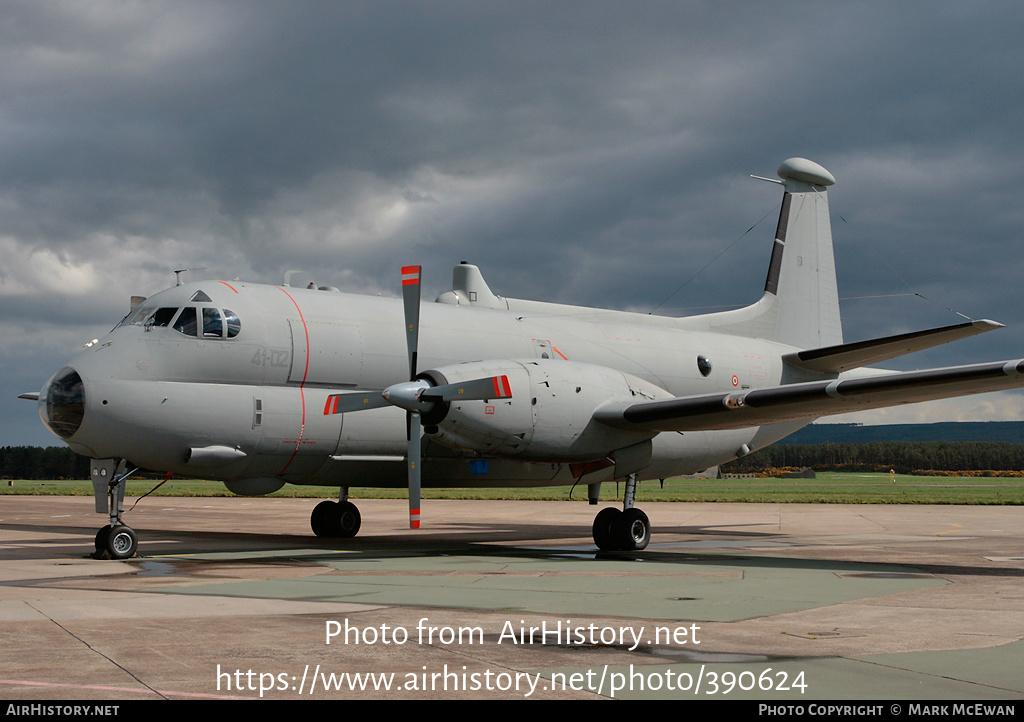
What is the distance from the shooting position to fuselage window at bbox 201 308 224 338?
1568 centimetres

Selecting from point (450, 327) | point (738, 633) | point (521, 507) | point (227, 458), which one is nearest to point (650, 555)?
point (450, 327)

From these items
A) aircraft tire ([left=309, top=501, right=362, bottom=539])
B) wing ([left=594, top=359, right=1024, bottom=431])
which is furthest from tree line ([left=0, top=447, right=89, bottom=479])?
wing ([left=594, top=359, right=1024, bottom=431])

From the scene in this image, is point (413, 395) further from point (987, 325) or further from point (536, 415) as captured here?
point (987, 325)

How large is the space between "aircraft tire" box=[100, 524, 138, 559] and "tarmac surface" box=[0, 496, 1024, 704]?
357mm

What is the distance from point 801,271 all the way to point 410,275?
14502 mm

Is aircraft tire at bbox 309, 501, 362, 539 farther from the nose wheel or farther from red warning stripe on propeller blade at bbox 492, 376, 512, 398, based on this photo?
red warning stripe on propeller blade at bbox 492, 376, 512, 398

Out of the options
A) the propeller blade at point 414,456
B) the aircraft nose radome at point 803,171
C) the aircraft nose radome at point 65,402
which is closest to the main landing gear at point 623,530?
the propeller blade at point 414,456

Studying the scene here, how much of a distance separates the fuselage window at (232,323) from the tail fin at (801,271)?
48.0ft

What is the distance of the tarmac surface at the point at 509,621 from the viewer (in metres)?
5.91

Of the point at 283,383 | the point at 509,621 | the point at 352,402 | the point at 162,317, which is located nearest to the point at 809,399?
the point at 352,402

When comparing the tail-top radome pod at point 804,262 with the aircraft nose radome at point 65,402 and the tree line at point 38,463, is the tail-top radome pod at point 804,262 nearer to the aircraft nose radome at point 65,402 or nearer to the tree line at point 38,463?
the aircraft nose radome at point 65,402

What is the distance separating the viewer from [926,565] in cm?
1467

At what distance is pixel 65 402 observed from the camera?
14414 millimetres
